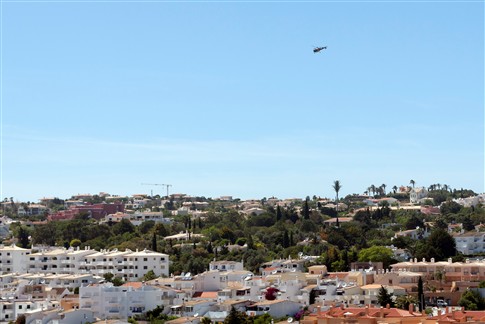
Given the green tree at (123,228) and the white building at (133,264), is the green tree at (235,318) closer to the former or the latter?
the white building at (133,264)

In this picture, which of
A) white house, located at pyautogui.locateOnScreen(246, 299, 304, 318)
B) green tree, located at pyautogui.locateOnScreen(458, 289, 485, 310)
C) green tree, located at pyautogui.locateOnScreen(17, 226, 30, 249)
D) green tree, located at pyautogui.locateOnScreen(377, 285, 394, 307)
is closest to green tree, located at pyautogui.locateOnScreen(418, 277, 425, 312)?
green tree, located at pyautogui.locateOnScreen(377, 285, 394, 307)

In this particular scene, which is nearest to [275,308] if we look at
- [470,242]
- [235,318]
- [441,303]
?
[235,318]

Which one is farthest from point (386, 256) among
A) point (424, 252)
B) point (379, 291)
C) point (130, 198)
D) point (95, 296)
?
point (130, 198)

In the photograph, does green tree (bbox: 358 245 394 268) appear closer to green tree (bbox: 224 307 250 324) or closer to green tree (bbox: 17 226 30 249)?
green tree (bbox: 224 307 250 324)

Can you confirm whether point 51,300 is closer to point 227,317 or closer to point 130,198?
point 227,317

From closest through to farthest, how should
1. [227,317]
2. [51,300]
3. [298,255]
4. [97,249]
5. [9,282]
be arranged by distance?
[227,317], [51,300], [9,282], [298,255], [97,249]
